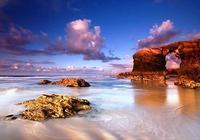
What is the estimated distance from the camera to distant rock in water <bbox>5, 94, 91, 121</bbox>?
9.96 metres

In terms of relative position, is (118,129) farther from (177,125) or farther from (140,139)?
(177,125)

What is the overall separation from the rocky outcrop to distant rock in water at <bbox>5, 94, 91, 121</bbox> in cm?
1650

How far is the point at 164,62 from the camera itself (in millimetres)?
52219

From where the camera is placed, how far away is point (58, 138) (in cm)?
714

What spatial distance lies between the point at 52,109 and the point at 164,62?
145ft

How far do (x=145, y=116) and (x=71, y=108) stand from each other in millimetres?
3379

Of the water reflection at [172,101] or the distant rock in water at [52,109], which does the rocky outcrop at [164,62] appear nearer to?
the water reflection at [172,101]

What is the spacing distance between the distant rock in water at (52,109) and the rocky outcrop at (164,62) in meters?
16.5

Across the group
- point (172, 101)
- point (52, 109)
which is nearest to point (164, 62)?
point (172, 101)

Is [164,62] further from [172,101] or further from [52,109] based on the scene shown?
[52,109]

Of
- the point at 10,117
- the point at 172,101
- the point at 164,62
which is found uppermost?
the point at 164,62

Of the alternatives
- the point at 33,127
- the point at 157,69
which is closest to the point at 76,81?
the point at 33,127

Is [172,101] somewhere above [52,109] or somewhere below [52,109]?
below

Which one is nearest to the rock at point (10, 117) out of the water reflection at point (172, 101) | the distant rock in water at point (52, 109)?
the distant rock in water at point (52, 109)
